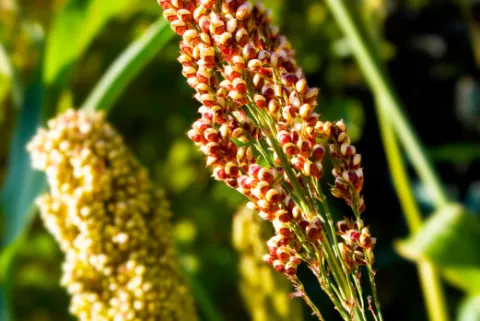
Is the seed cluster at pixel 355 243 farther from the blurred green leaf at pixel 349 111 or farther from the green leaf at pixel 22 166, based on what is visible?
the blurred green leaf at pixel 349 111

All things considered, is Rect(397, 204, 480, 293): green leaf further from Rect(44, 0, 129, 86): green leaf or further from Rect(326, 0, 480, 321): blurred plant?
Rect(44, 0, 129, 86): green leaf

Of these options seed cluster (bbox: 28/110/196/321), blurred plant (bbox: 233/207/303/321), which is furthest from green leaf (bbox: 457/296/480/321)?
seed cluster (bbox: 28/110/196/321)

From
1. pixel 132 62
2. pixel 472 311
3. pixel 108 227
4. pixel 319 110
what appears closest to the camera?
pixel 108 227

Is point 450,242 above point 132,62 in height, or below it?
below

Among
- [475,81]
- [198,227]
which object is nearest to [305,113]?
[198,227]

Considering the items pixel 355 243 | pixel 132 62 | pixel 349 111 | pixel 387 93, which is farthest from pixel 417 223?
pixel 355 243

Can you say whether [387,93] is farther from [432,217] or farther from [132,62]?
[132,62]
